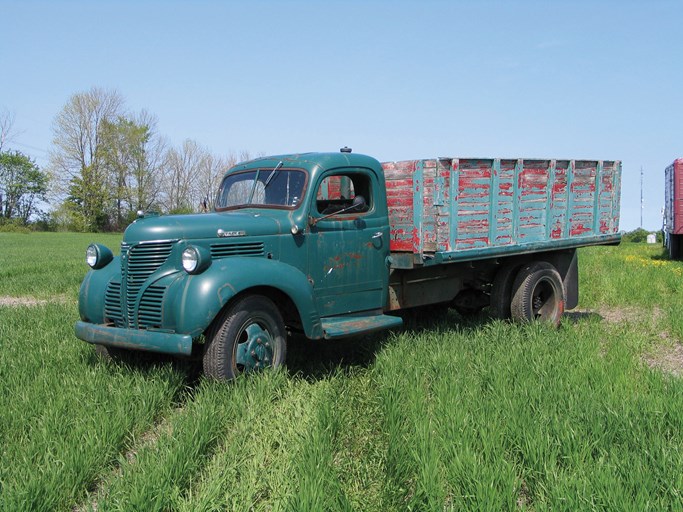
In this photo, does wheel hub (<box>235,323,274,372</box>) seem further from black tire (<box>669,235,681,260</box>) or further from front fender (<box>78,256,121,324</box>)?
black tire (<box>669,235,681,260</box>)

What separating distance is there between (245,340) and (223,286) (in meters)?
0.63

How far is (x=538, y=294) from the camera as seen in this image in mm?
9289

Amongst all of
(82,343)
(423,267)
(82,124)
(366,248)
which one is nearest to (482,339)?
(423,267)

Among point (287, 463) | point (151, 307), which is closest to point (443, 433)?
point (287, 463)

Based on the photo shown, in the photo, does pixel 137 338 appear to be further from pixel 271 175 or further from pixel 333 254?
pixel 271 175

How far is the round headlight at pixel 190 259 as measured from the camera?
5.77m

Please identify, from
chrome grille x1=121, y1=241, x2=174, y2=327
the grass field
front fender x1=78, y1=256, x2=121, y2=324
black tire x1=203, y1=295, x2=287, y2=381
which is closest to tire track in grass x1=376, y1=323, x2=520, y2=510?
the grass field

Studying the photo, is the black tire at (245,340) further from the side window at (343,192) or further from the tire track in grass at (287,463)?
the side window at (343,192)

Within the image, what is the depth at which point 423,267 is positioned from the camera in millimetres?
7773

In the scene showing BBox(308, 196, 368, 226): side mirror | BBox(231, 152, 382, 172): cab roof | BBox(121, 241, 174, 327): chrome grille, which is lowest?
BBox(121, 241, 174, 327): chrome grille

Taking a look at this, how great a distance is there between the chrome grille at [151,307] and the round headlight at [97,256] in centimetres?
118

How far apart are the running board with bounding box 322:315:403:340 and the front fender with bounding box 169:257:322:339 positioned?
36 centimetres

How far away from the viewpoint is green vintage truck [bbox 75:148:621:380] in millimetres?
5867

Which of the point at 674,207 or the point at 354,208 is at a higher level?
the point at 674,207
